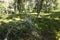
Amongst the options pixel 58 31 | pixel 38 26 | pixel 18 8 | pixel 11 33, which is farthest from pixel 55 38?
pixel 18 8

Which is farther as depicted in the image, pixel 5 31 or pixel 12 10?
pixel 12 10

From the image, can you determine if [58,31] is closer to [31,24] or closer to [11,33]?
[31,24]

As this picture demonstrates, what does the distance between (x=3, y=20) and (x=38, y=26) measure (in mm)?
3997

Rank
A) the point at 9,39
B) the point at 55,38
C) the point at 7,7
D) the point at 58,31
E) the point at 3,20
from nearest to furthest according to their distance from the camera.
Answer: the point at 9,39 < the point at 55,38 < the point at 58,31 < the point at 3,20 < the point at 7,7

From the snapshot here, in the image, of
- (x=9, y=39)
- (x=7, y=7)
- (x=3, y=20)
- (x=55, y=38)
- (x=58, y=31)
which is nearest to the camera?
(x=9, y=39)

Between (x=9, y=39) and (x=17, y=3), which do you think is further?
(x=17, y=3)

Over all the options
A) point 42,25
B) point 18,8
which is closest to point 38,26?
point 42,25

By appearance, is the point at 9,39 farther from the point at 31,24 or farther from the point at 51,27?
the point at 51,27

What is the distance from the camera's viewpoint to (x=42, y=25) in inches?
645

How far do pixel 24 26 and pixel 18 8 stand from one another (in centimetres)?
670

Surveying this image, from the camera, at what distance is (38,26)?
15.8m

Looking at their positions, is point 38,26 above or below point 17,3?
below

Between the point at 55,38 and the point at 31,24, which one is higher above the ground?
the point at 31,24

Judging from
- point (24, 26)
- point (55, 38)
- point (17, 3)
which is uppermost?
point (17, 3)
